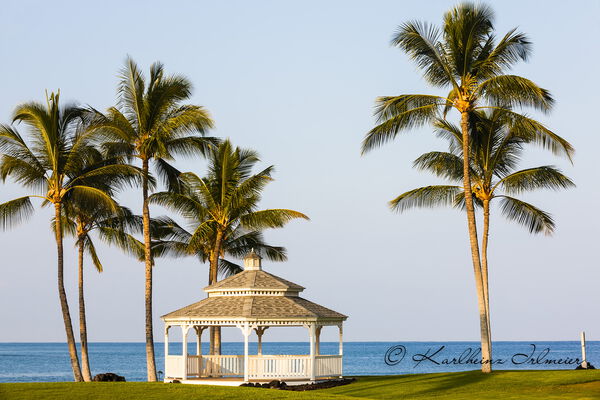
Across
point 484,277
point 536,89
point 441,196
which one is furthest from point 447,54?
point 484,277

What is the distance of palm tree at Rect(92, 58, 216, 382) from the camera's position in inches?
1548

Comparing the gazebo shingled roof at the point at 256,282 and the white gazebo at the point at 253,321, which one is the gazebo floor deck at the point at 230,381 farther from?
the gazebo shingled roof at the point at 256,282

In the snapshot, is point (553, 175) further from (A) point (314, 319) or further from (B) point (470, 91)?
(A) point (314, 319)

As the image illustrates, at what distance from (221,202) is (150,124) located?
24.0 feet

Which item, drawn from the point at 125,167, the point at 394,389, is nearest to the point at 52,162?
the point at 125,167

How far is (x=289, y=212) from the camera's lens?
145 feet

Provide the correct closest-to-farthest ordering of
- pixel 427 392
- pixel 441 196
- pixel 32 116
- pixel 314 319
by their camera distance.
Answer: pixel 427 392
pixel 314 319
pixel 32 116
pixel 441 196

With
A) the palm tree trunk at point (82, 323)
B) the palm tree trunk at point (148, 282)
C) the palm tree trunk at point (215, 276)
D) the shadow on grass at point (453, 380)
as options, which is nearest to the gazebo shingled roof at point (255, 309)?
the palm tree trunk at point (148, 282)

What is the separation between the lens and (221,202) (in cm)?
4541

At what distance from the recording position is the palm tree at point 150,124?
129ft

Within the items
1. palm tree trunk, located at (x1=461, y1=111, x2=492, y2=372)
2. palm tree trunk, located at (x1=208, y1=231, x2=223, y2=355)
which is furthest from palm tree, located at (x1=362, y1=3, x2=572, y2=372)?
palm tree trunk, located at (x1=208, y1=231, x2=223, y2=355)

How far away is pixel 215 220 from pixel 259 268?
22.4 feet

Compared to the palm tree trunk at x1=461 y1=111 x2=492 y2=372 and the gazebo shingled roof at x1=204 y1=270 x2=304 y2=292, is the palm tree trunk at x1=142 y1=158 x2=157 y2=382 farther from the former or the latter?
the palm tree trunk at x1=461 y1=111 x2=492 y2=372

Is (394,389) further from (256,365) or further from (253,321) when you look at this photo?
(253,321)
